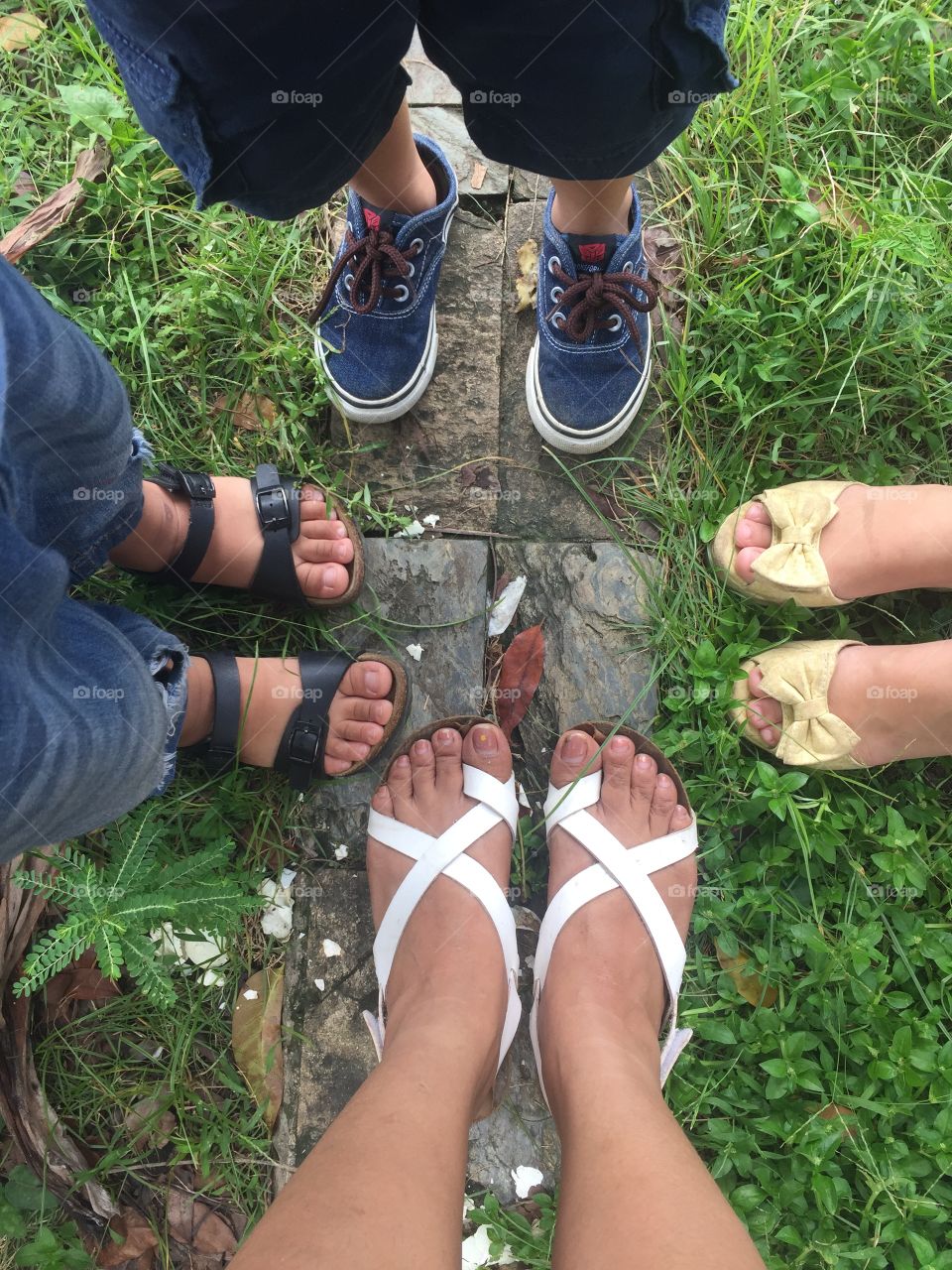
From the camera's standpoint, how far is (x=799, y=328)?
174 centimetres

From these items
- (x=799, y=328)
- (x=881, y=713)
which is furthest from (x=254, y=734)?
(x=799, y=328)

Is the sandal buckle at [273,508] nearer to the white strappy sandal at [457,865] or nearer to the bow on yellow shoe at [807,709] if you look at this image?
the white strappy sandal at [457,865]

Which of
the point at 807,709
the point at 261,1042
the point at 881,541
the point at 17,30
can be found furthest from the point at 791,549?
the point at 17,30

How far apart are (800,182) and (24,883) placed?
215 cm

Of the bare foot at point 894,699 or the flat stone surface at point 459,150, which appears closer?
the bare foot at point 894,699

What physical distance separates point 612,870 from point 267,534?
1029 millimetres

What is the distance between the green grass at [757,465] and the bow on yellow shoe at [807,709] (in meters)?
0.06

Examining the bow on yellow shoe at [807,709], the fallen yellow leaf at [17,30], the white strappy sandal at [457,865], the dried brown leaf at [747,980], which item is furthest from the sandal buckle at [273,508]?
the fallen yellow leaf at [17,30]

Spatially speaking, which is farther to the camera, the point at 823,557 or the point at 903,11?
the point at 903,11

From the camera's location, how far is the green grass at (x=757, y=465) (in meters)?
1.56

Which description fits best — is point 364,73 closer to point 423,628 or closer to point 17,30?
point 423,628

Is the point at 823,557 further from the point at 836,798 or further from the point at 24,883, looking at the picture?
the point at 24,883

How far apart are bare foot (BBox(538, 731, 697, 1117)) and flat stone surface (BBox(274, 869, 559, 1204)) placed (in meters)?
0.16

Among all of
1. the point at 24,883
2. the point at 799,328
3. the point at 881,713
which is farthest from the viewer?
the point at 799,328
